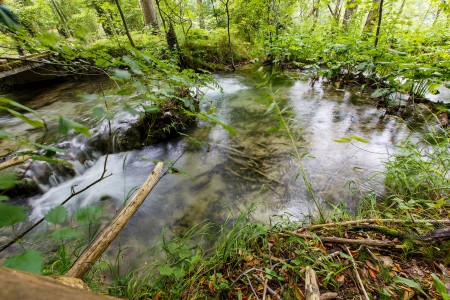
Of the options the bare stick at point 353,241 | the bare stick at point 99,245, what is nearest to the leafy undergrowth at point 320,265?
the bare stick at point 353,241

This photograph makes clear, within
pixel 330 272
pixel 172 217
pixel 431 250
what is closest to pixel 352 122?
pixel 431 250

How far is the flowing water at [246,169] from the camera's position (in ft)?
8.20

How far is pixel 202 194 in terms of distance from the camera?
2.78 m

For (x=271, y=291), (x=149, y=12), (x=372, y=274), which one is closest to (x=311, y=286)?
(x=271, y=291)

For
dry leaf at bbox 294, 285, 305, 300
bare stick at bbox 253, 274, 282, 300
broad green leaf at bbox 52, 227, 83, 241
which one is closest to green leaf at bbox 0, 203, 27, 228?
broad green leaf at bbox 52, 227, 83, 241

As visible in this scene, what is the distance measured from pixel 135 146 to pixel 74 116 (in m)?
1.94

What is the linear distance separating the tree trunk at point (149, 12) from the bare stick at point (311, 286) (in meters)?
8.60

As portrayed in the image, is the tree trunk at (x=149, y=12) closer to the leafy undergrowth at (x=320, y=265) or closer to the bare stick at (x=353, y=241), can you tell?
the leafy undergrowth at (x=320, y=265)

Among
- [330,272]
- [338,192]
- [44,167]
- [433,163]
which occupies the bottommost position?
[338,192]

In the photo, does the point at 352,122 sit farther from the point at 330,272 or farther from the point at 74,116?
the point at 74,116

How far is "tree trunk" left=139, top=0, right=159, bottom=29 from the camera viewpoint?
724cm

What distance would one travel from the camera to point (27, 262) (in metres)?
0.67

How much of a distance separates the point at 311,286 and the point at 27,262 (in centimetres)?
137

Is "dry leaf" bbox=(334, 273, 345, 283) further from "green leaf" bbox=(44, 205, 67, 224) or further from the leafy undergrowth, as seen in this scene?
"green leaf" bbox=(44, 205, 67, 224)
